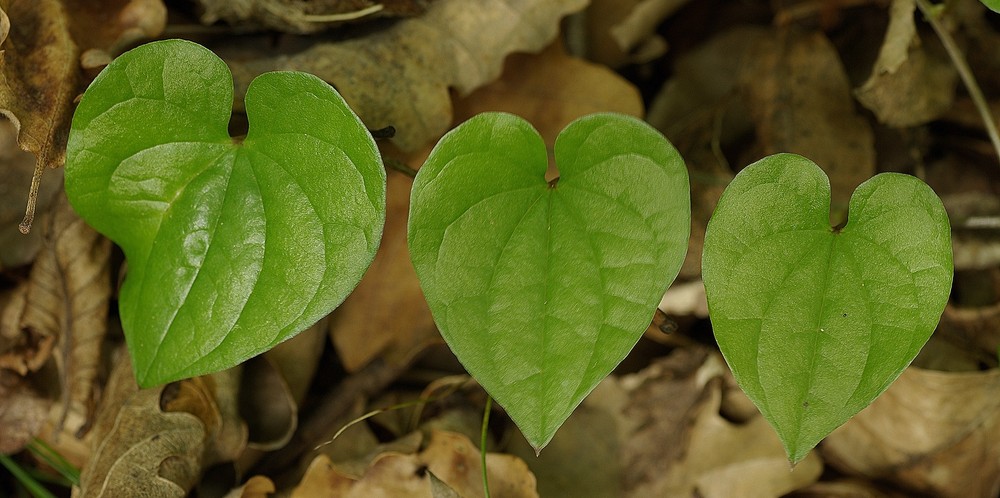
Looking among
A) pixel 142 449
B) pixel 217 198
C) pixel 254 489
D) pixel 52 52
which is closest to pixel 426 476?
pixel 254 489

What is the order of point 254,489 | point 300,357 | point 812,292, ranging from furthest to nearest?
point 300,357, point 254,489, point 812,292

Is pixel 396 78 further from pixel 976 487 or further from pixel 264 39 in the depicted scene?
pixel 976 487

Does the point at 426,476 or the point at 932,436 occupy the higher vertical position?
the point at 426,476

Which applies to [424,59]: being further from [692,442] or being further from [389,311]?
[692,442]

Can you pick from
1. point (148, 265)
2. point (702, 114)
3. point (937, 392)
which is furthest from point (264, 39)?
point (937, 392)

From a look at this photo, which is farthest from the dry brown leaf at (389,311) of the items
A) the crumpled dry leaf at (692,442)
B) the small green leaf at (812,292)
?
the small green leaf at (812,292)

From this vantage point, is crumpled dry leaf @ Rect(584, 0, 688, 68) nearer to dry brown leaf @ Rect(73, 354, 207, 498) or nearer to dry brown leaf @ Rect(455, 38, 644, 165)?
dry brown leaf @ Rect(455, 38, 644, 165)
